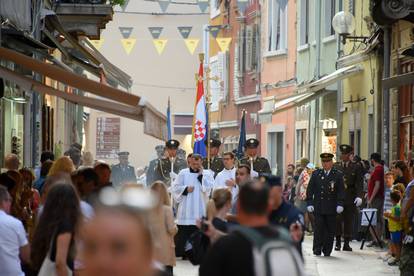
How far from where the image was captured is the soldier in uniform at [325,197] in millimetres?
24078

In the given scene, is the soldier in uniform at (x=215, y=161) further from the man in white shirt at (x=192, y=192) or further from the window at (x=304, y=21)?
the window at (x=304, y=21)

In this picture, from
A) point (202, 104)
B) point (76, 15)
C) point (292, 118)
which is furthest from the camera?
point (292, 118)

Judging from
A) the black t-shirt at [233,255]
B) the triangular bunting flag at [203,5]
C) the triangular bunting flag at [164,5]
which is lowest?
the black t-shirt at [233,255]

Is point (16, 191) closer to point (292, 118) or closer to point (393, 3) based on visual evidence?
point (393, 3)

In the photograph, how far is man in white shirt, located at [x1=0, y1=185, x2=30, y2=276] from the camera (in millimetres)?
10297

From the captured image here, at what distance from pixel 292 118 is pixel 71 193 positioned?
35.0 m

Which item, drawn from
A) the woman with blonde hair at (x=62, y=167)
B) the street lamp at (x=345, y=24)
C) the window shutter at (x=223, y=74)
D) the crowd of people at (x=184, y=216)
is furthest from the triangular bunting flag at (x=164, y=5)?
the woman with blonde hair at (x=62, y=167)

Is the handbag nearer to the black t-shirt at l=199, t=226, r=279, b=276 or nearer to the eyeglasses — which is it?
the black t-shirt at l=199, t=226, r=279, b=276

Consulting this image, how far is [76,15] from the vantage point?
29750 millimetres

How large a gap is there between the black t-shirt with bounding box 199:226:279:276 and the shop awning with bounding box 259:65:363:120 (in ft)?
89.9

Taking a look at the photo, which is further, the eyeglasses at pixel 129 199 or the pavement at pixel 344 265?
the pavement at pixel 344 265

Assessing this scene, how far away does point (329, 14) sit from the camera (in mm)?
39156

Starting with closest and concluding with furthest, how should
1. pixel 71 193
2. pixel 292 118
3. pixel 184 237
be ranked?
pixel 71 193 < pixel 184 237 < pixel 292 118

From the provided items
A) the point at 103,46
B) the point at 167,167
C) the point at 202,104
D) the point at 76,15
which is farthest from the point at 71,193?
the point at 103,46
